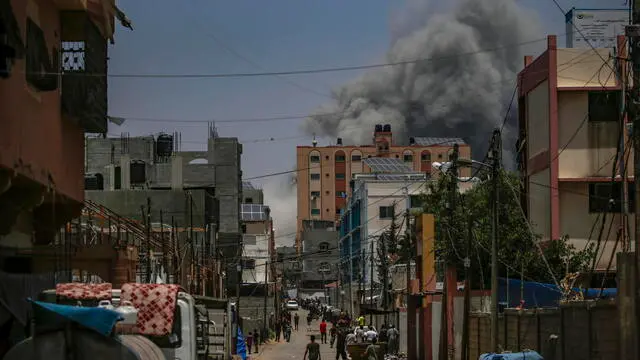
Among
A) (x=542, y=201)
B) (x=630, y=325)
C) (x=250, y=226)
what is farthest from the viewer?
(x=250, y=226)

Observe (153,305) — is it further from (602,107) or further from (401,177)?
(401,177)

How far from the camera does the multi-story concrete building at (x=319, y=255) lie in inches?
5591

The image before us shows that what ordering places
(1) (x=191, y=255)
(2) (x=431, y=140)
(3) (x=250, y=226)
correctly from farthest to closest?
(2) (x=431, y=140) → (3) (x=250, y=226) → (1) (x=191, y=255)

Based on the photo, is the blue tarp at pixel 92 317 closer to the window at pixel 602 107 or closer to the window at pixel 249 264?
the window at pixel 602 107

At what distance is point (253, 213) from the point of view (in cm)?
11725

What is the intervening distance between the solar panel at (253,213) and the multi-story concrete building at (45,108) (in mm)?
92408

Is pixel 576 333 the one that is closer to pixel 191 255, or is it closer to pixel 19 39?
pixel 19 39

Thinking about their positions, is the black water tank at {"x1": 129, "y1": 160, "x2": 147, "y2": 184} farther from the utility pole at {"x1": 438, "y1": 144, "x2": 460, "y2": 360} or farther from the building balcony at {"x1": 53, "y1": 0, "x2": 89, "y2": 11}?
the building balcony at {"x1": 53, "y1": 0, "x2": 89, "y2": 11}

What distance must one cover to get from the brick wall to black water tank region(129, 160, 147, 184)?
4281 cm

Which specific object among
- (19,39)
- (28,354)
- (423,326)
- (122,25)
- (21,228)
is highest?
(122,25)

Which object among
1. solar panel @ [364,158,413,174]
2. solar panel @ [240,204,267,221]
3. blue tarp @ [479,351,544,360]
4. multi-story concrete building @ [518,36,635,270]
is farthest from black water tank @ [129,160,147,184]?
blue tarp @ [479,351,544,360]

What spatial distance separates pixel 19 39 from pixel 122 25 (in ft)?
27.8

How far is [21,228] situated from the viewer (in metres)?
19.2

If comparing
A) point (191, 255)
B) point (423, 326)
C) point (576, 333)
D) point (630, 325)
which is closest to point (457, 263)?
point (423, 326)
